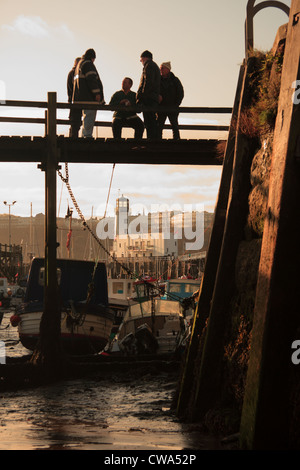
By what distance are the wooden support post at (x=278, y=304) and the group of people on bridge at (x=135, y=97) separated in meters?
8.24

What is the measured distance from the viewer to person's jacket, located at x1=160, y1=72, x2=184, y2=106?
16234mm

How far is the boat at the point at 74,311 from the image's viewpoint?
21328 millimetres

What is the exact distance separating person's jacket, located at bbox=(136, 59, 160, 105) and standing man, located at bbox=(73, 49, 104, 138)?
35.2 inches

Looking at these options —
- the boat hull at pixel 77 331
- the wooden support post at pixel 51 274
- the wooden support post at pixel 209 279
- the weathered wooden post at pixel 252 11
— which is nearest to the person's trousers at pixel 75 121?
the wooden support post at pixel 51 274

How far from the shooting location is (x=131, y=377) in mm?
15500

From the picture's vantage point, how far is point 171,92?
16.3 m

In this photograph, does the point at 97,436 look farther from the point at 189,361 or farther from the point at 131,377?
the point at 131,377

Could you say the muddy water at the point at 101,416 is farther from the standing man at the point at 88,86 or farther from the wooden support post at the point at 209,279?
the standing man at the point at 88,86

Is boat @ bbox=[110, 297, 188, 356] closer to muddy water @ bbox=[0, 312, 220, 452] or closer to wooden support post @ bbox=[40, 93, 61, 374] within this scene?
muddy water @ bbox=[0, 312, 220, 452]

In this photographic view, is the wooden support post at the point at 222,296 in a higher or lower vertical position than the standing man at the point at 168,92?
lower

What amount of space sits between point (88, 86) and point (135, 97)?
116 cm

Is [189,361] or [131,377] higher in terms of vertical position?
[189,361]

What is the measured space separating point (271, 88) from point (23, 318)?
1499cm
